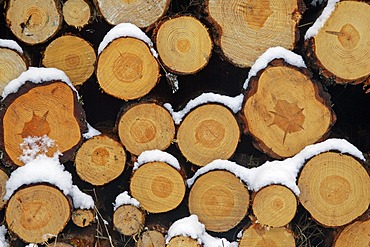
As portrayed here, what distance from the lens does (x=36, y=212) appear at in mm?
3084

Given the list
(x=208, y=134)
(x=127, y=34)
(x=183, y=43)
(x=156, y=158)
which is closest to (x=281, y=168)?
(x=208, y=134)

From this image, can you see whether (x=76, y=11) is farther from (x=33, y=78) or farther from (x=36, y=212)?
(x=36, y=212)

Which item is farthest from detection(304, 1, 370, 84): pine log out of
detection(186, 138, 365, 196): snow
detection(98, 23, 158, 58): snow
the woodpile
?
detection(98, 23, 158, 58): snow

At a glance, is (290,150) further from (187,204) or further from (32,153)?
(32,153)

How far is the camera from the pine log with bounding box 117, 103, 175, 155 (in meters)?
3.22

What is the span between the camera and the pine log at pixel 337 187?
309 cm

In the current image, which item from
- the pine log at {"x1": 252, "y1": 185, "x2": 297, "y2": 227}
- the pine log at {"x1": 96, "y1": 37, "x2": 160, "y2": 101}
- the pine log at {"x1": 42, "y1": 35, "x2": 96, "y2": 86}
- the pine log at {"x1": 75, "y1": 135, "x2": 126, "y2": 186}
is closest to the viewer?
the pine log at {"x1": 252, "y1": 185, "x2": 297, "y2": 227}

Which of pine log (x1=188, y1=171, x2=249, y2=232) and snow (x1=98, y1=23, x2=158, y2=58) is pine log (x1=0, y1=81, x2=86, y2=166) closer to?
snow (x1=98, y1=23, x2=158, y2=58)

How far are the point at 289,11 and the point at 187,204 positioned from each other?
4.63 ft

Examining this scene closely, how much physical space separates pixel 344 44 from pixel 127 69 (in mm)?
1355

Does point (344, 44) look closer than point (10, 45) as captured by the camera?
Yes

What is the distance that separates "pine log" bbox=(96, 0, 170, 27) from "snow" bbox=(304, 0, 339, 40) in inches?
36.6

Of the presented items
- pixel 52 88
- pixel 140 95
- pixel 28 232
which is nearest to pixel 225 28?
pixel 140 95

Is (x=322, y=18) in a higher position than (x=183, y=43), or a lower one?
higher
